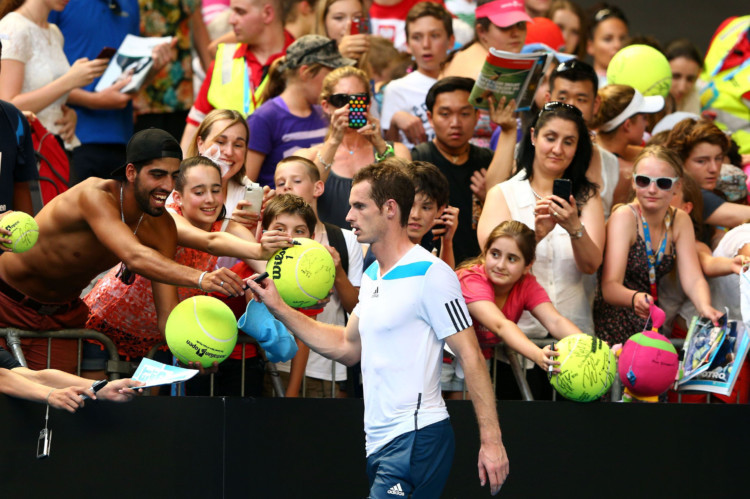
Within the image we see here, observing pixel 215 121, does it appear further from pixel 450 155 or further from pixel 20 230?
pixel 20 230

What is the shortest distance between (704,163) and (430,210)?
7.32 ft

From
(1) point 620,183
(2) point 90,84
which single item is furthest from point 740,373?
(2) point 90,84

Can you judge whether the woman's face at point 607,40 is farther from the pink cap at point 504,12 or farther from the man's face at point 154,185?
the man's face at point 154,185

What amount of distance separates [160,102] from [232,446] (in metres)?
3.99

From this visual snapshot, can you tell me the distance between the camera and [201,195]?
5695mm

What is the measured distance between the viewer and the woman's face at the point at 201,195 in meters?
5.69

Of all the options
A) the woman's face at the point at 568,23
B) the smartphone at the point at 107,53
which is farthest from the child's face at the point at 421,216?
the woman's face at the point at 568,23

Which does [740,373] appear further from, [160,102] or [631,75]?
[160,102]

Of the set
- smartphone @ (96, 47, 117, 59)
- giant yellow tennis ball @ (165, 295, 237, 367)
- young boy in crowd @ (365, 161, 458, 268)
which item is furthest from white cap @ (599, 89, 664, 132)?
giant yellow tennis ball @ (165, 295, 237, 367)

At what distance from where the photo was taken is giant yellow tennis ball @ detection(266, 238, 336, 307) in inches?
187

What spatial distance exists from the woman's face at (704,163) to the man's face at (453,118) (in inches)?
58.9

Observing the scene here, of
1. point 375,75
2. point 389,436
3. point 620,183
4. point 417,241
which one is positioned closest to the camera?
point 389,436

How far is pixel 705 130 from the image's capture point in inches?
284

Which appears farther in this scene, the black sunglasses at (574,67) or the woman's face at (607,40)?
the woman's face at (607,40)
